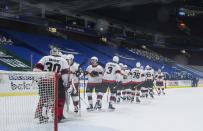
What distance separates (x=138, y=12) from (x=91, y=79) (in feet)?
37.3

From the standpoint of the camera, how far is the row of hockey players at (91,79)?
3.83 m

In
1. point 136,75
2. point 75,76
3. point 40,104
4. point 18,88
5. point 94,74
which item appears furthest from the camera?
point 136,75

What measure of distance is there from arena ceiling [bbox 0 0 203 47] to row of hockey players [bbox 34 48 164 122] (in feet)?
19.3

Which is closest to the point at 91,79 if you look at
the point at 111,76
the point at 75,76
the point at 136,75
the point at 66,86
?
the point at 75,76

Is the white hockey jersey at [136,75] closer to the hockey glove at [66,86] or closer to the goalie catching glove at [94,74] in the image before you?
the goalie catching glove at [94,74]

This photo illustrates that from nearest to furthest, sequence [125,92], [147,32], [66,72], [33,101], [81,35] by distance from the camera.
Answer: [33,101], [66,72], [125,92], [81,35], [147,32]

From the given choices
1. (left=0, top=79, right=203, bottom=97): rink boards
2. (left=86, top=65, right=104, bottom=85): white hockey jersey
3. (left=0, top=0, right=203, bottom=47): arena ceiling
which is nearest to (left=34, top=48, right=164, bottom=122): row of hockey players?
(left=86, top=65, right=104, bottom=85): white hockey jersey

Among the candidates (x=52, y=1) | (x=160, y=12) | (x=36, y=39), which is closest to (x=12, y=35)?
(x=36, y=39)

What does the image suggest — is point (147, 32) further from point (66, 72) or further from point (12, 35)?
point (66, 72)

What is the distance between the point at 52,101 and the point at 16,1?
11.0 m

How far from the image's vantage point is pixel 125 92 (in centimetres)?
759

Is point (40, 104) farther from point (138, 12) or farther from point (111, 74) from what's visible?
point (138, 12)

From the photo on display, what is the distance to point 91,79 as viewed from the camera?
17.8 feet

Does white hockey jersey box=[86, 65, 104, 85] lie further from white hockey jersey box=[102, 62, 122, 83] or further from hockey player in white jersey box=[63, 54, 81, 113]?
hockey player in white jersey box=[63, 54, 81, 113]
